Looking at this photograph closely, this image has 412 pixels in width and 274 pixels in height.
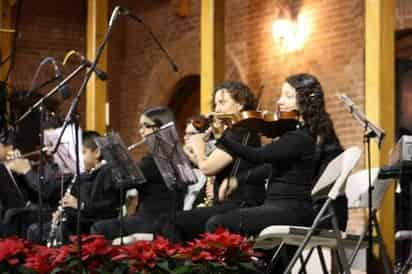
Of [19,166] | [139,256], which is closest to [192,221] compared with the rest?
[139,256]

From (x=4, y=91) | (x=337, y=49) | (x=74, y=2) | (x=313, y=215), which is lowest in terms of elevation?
(x=313, y=215)

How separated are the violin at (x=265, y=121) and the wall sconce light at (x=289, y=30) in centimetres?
443

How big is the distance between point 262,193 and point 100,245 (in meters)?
1.86

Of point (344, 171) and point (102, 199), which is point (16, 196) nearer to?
point (102, 199)

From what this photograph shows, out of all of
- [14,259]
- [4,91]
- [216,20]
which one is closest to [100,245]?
[14,259]

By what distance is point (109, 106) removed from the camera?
1314cm

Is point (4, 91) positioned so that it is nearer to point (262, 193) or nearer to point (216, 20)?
point (262, 193)

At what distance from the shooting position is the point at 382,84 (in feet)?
19.6

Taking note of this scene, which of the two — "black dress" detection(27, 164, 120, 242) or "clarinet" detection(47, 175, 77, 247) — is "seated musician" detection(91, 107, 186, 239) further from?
"clarinet" detection(47, 175, 77, 247)

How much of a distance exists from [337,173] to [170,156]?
1218 millimetres

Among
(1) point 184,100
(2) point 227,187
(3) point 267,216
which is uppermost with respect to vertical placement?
(1) point 184,100

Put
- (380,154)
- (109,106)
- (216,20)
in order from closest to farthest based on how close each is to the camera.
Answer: (380,154), (216,20), (109,106)

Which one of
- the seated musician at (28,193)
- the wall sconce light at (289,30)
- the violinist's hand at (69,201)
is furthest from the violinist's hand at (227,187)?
the wall sconce light at (289,30)

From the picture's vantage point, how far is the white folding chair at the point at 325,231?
16.1 ft
